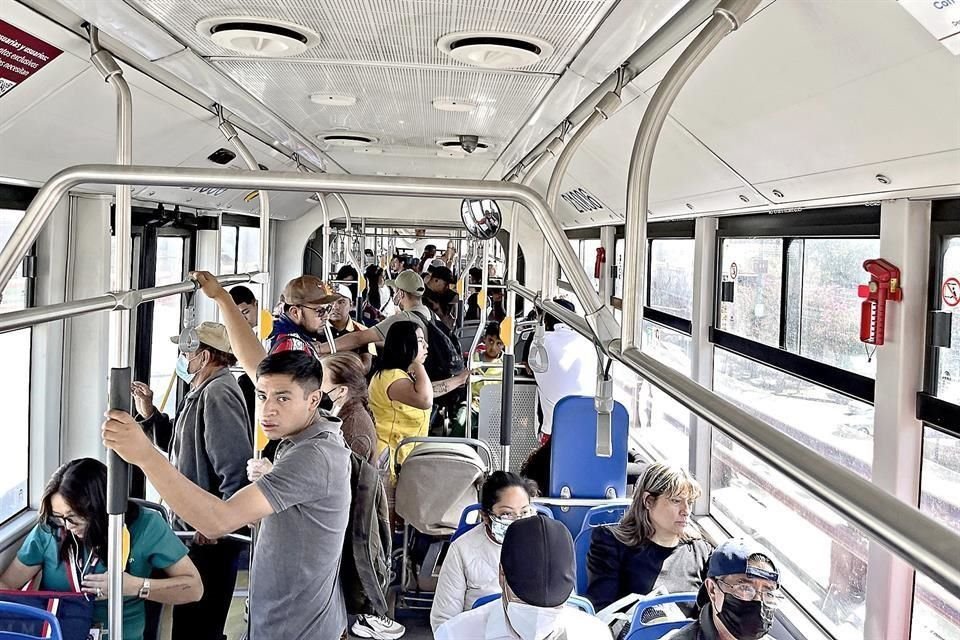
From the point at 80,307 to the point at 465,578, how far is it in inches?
74.1

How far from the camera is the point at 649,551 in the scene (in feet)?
10.1

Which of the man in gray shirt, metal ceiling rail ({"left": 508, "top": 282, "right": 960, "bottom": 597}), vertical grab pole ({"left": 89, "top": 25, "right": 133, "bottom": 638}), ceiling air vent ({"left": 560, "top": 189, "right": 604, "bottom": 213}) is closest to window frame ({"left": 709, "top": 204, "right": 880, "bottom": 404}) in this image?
ceiling air vent ({"left": 560, "top": 189, "right": 604, "bottom": 213})

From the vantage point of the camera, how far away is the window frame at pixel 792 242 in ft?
9.08

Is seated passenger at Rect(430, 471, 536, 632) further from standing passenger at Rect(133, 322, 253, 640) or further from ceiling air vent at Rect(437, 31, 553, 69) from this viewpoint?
ceiling air vent at Rect(437, 31, 553, 69)

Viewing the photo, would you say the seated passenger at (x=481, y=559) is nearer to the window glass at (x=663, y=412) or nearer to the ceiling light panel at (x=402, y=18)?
the ceiling light panel at (x=402, y=18)

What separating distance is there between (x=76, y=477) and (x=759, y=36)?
2.44 metres

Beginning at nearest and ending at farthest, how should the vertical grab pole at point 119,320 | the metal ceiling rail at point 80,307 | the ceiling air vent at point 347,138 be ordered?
the metal ceiling rail at point 80,307 → the vertical grab pole at point 119,320 → the ceiling air vent at point 347,138

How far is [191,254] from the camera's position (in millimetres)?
5625

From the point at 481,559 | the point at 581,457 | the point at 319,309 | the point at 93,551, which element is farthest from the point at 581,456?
the point at 93,551

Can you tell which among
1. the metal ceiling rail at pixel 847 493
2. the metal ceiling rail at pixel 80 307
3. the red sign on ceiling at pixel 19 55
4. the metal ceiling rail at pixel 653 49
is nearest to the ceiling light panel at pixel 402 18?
the metal ceiling rail at pixel 653 49

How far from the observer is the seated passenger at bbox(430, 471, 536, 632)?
2951 mm

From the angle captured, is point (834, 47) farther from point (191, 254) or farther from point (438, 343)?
point (191, 254)

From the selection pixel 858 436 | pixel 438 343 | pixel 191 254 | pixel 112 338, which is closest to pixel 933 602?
pixel 858 436

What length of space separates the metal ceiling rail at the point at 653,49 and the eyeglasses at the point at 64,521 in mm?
2063
